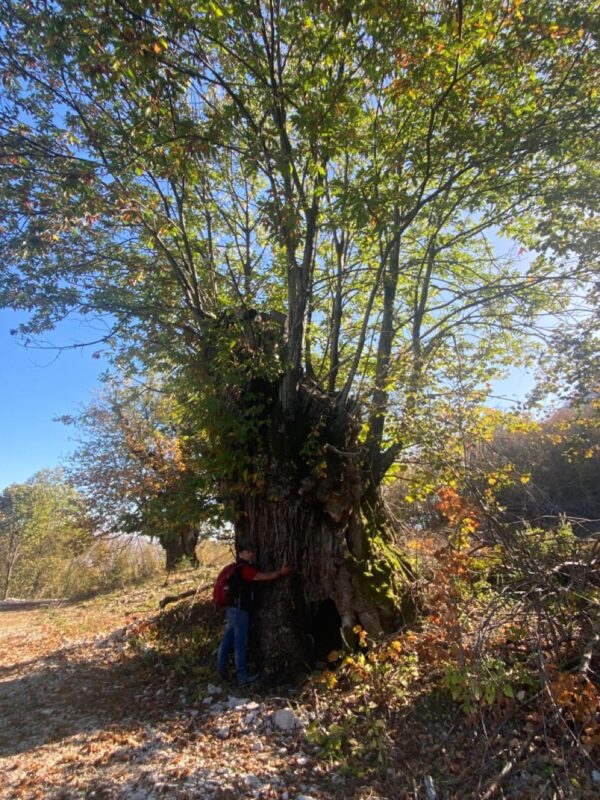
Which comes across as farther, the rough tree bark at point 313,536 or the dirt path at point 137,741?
the rough tree bark at point 313,536

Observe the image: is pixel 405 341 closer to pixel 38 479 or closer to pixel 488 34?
pixel 488 34

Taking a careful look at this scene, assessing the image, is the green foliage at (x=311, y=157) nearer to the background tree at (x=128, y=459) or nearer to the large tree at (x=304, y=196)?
the large tree at (x=304, y=196)

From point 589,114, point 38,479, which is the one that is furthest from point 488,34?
point 38,479

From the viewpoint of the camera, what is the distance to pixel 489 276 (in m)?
7.76

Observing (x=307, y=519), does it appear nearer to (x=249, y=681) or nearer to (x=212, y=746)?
(x=249, y=681)

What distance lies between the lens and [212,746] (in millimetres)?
4109

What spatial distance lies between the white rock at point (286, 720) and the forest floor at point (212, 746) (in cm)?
1

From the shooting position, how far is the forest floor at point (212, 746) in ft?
11.0

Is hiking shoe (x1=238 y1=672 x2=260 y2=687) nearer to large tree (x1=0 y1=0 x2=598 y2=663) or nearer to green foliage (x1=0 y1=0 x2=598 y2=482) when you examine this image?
large tree (x1=0 y1=0 x2=598 y2=663)

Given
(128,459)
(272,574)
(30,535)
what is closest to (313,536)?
(272,574)

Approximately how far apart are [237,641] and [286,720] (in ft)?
4.64

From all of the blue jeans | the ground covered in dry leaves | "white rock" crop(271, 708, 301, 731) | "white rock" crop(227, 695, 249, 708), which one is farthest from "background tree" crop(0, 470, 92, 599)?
"white rock" crop(271, 708, 301, 731)

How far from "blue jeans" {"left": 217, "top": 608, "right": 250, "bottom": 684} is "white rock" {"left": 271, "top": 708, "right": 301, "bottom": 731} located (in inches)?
43.6

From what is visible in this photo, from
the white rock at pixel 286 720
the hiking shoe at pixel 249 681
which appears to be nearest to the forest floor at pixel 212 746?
the white rock at pixel 286 720
